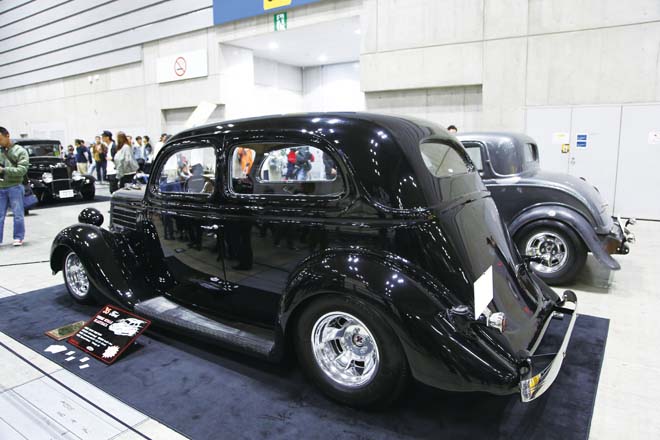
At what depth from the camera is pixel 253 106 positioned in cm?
1673

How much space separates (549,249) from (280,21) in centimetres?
1135

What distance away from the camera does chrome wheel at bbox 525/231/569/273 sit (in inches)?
187

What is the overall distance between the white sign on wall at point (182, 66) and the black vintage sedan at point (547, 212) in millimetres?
12599

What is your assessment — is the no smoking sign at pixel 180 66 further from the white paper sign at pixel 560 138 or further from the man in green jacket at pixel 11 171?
the white paper sign at pixel 560 138

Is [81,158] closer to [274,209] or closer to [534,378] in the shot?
[274,209]

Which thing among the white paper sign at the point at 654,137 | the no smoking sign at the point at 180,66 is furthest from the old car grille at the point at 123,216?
the no smoking sign at the point at 180,66

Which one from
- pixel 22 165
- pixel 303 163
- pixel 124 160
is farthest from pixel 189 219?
pixel 124 160

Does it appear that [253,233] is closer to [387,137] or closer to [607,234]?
[387,137]

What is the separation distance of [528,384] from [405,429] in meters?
0.68

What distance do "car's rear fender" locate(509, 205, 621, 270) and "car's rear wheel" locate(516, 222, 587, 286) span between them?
64 millimetres

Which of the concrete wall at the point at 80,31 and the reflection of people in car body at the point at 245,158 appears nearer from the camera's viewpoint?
the reflection of people in car body at the point at 245,158

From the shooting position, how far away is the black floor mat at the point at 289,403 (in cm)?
233

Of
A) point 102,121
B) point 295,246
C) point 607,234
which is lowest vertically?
point 607,234

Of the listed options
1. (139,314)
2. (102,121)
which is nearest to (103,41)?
(102,121)
